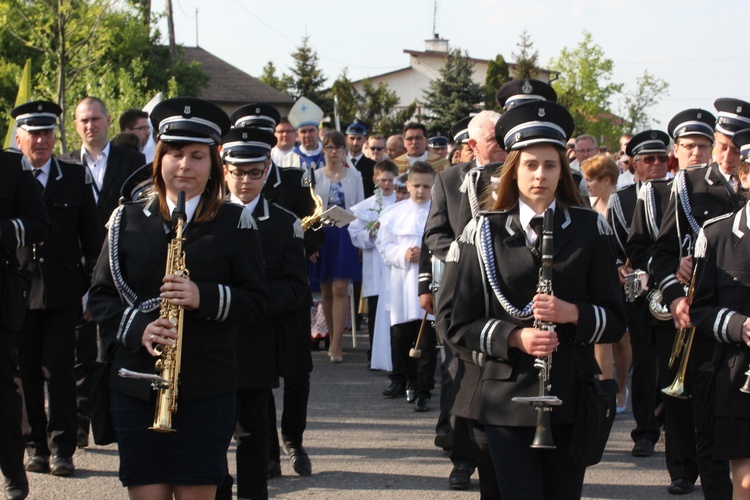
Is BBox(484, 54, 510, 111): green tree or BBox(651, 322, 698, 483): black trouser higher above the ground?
BBox(484, 54, 510, 111): green tree

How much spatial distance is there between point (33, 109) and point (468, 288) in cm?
440

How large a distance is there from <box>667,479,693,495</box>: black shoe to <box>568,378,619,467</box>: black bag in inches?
127

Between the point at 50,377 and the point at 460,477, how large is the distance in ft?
9.56

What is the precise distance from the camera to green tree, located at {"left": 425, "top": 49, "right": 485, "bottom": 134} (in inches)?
2109

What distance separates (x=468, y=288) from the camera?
16.0ft

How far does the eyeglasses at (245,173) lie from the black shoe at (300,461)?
2262 millimetres

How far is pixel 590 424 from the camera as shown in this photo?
4.63m

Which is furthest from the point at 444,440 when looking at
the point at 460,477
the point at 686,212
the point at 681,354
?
the point at 686,212

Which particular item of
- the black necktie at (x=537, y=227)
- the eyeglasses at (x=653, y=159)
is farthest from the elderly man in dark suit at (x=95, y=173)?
the black necktie at (x=537, y=227)

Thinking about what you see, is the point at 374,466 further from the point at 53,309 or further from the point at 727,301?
the point at 727,301

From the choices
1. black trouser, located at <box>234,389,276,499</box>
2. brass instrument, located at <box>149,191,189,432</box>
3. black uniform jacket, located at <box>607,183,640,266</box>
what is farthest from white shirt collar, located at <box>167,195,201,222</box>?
black uniform jacket, located at <box>607,183,640,266</box>

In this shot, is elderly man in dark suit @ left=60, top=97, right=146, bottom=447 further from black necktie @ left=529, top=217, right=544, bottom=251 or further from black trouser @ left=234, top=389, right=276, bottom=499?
black necktie @ left=529, top=217, right=544, bottom=251

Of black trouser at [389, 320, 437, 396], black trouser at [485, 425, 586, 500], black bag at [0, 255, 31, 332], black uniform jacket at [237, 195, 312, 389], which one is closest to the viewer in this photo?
black trouser at [485, 425, 586, 500]

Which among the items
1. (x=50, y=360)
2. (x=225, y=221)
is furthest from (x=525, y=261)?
(x=50, y=360)
